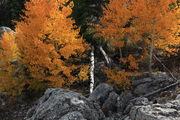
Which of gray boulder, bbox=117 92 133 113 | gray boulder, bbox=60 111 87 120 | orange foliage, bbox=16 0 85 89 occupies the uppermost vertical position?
orange foliage, bbox=16 0 85 89

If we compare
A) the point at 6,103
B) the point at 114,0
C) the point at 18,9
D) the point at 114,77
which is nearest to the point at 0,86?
the point at 6,103

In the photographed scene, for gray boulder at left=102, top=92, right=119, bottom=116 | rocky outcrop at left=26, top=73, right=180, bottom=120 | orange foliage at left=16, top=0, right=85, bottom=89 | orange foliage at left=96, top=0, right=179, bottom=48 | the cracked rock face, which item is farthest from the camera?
orange foliage at left=16, top=0, right=85, bottom=89

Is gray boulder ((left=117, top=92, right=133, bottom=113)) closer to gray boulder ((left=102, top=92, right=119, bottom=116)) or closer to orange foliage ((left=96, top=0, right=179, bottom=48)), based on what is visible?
gray boulder ((left=102, top=92, right=119, bottom=116))

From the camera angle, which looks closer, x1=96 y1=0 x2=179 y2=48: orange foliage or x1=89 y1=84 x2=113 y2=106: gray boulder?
x1=89 y1=84 x2=113 y2=106: gray boulder

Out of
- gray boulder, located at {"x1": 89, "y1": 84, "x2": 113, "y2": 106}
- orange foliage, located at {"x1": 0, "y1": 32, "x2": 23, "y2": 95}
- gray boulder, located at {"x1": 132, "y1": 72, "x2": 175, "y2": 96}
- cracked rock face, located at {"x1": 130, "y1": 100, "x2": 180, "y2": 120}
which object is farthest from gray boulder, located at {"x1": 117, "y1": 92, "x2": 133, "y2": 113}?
orange foliage, located at {"x1": 0, "y1": 32, "x2": 23, "y2": 95}

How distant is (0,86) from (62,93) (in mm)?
13059

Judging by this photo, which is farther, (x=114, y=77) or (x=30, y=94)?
(x=30, y=94)

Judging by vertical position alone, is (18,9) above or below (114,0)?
above

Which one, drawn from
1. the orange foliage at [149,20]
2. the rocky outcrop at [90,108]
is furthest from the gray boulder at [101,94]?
the orange foliage at [149,20]

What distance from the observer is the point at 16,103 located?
19781mm

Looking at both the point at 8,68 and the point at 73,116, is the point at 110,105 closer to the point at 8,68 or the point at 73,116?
the point at 73,116

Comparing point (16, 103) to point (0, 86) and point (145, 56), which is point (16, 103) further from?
point (145, 56)

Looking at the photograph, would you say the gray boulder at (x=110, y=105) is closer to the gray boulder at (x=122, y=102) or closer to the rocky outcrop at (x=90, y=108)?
the rocky outcrop at (x=90, y=108)

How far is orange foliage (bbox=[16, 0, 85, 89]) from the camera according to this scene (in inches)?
628
